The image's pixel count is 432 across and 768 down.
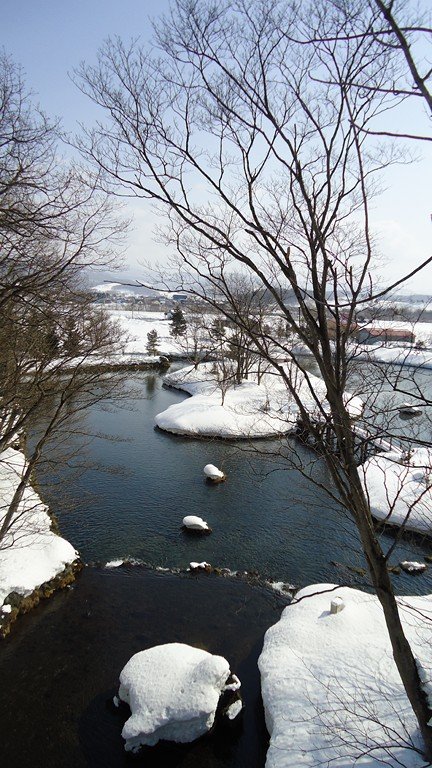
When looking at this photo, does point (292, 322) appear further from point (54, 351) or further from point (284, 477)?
point (284, 477)

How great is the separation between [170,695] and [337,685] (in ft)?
8.39

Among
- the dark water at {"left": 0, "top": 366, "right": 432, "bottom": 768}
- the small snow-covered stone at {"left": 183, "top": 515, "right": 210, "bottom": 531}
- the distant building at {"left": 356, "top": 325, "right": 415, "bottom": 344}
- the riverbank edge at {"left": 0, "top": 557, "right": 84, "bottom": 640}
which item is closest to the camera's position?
the distant building at {"left": 356, "top": 325, "right": 415, "bottom": 344}

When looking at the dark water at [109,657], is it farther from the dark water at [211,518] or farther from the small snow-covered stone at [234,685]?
the dark water at [211,518]

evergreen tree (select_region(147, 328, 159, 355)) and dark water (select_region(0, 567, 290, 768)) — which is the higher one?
evergreen tree (select_region(147, 328, 159, 355))

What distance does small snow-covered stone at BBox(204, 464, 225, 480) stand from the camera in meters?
15.4

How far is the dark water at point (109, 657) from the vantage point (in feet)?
20.9

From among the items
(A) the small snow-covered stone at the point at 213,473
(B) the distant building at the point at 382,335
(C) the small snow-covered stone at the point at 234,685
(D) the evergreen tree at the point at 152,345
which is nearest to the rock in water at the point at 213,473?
(A) the small snow-covered stone at the point at 213,473

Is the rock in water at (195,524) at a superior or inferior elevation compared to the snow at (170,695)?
inferior

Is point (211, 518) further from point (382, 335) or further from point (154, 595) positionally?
point (382, 335)

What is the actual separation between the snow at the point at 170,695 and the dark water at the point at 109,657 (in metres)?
0.30

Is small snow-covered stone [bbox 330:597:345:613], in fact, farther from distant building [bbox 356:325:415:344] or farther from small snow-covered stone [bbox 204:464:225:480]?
small snow-covered stone [bbox 204:464:225:480]

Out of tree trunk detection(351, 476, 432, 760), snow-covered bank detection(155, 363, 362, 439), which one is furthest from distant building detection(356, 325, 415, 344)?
snow-covered bank detection(155, 363, 362, 439)

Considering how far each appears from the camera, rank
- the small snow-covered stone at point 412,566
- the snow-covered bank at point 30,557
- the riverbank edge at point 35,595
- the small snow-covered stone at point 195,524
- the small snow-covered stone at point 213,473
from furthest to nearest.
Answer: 1. the small snow-covered stone at point 213,473
2. the small snow-covered stone at point 195,524
3. the small snow-covered stone at point 412,566
4. the snow-covered bank at point 30,557
5. the riverbank edge at point 35,595

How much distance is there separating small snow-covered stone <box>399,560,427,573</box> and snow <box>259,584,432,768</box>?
176 cm
